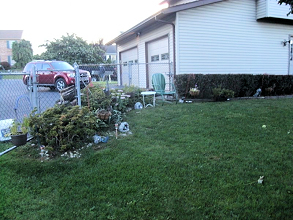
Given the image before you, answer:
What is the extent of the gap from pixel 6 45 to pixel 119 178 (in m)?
42.9

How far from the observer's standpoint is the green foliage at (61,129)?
12.8 ft

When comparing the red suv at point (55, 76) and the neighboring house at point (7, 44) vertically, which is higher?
the neighboring house at point (7, 44)

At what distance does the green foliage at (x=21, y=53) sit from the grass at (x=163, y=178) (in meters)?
33.7

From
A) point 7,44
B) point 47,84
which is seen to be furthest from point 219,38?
point 7,44

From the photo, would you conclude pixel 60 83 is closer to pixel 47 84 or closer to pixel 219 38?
pixel 47 84

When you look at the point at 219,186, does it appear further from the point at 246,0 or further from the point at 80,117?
the point at 246,0

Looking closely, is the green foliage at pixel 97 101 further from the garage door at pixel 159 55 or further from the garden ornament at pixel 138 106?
the garage door at pixel 159 55

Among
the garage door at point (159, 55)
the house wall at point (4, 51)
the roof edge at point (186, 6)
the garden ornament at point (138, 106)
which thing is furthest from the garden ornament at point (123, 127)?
the house wall at point (4, 51)

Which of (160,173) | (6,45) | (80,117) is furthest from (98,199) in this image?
(6,45)

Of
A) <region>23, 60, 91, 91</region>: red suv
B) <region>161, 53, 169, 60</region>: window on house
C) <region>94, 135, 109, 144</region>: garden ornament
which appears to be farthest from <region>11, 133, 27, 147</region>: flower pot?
<region>161, 53, 169, 60</region>: window on house

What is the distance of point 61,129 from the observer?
3.92 metres

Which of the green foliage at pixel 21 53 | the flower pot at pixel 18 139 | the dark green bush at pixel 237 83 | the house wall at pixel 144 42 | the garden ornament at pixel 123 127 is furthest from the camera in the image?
the green foliage at pixel 21 53

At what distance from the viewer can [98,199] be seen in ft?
8.71

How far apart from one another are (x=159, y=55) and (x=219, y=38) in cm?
280
